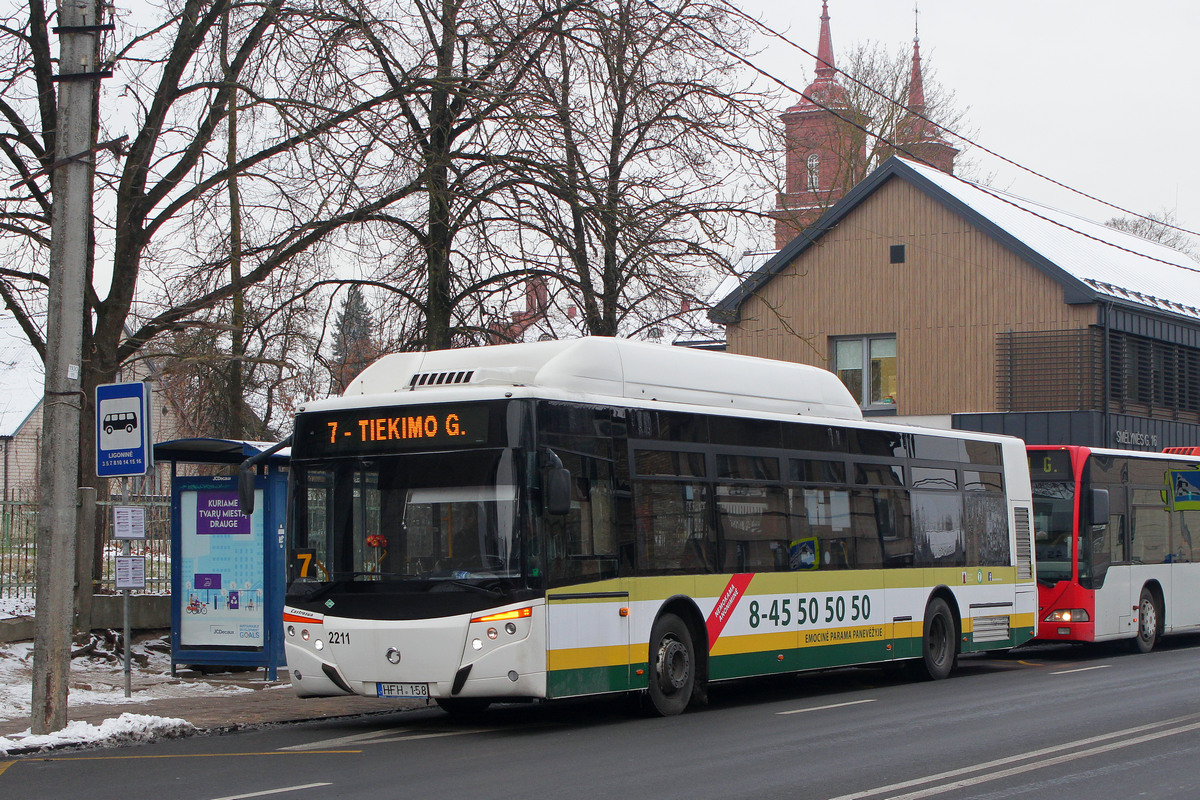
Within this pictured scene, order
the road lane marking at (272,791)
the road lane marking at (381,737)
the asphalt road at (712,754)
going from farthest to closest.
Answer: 1. the road lane marking at (381,737)
2. the asphalt road at (712,754)
3. the road lane marking at (272,791)

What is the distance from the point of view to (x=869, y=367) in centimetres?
3609

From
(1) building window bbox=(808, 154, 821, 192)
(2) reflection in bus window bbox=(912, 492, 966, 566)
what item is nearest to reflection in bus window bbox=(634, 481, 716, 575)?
(2) reflection in bus window bbox=(912, 492, 966, 566)

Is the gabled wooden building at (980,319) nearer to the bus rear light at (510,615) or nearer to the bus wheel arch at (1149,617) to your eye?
the bus wheel arch at (1149,617)

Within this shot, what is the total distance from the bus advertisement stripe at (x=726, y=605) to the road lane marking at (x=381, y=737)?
7.79 ft

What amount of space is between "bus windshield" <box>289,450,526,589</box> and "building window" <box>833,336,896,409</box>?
2538 centimetres

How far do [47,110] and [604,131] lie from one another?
6.93 m

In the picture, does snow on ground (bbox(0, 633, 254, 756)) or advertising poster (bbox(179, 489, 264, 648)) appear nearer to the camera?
snow on ground (bbox(0, 633, 254, 756))

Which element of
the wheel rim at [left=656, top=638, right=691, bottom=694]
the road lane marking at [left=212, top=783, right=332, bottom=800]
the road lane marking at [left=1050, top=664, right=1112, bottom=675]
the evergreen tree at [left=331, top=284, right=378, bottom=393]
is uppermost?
the evergreen tree at [left=331, top=284, right=378, bottom=393]

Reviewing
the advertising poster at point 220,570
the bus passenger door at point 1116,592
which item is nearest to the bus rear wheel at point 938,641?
the bus passenger door at point 1116,592

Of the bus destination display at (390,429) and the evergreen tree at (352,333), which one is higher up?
the evergreen tree at (352,333)

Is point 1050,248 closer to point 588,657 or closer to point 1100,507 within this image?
point 1100,507

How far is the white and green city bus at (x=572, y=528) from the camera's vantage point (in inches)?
445

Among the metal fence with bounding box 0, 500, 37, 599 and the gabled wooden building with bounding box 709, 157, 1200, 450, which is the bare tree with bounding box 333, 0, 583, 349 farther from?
the gabled wooden building with bounding box 709, 157, 1200, 450

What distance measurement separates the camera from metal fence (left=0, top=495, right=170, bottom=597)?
1702cm
